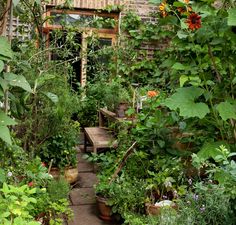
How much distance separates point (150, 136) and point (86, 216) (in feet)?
2.74

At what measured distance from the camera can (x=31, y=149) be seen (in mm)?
3117

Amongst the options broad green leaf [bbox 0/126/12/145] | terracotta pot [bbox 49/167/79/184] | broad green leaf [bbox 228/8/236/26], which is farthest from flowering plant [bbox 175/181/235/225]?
terracotta pot [bbox 49/167/79/184]

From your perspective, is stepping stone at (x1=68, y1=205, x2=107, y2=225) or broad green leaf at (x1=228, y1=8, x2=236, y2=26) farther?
stepping stone at (x1=68, y1=205, x2=107, y2=225)

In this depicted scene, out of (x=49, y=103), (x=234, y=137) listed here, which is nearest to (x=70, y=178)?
(x=49, y=103)

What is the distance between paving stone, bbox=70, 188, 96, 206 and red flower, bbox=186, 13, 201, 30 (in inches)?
69.5

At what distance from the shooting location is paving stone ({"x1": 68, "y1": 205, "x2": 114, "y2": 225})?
9.08 feet

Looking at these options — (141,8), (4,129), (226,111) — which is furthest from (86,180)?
(141,8)

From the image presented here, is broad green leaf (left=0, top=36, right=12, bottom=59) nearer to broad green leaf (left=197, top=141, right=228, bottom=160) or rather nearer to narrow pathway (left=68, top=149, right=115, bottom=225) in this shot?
broad green leaf (left=197, top=141, right=228, bottom=160)

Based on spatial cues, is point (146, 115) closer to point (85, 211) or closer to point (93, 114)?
point (85, 211)

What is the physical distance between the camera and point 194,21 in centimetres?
218

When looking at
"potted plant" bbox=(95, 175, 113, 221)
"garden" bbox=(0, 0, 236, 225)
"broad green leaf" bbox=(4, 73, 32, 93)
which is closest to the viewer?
"broad green leaf" bbox=(4, 73, 32, 93)

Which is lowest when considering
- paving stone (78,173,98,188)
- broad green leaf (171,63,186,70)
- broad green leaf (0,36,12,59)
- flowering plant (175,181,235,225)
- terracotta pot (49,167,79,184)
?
paving stone (78,173,98,188)

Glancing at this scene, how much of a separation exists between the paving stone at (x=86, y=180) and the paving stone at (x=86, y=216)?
1.83ft

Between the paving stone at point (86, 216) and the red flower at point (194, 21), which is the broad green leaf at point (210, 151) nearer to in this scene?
the red flower at point (194, 21)
